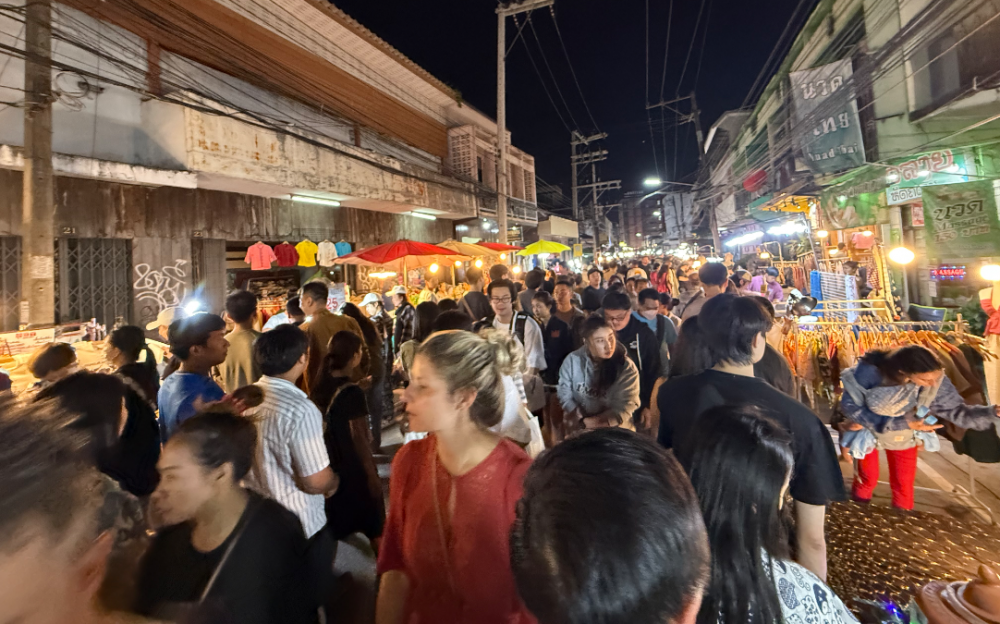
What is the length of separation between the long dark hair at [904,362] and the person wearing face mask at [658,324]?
165 cm

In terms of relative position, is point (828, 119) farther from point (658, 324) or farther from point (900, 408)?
point (900, 408)

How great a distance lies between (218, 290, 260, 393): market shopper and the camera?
409 centimetres

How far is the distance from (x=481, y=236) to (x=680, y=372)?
Answer: 58.9ft

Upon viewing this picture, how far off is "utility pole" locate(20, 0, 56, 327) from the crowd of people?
3.04 m

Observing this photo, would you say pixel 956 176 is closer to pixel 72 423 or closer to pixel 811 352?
pixel 811 352

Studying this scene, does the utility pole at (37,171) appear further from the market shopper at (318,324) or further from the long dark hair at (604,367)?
the long dark hair at (604,367)

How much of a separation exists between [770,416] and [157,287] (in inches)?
410

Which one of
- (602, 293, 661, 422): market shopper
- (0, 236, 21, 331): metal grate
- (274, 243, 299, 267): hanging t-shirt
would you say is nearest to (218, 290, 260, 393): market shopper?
(602, 293, 661, 422): market shopper

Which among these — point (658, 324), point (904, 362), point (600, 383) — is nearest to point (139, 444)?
point (600, 383)

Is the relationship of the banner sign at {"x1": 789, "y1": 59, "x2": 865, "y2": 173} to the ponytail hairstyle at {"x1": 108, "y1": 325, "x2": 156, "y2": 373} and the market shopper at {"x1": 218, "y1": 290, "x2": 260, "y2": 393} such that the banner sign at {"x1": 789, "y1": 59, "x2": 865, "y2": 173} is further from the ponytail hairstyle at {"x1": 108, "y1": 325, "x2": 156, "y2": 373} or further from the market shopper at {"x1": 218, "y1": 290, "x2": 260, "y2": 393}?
the ponytail hairstyle at {"x1": 108, "y1": 325, "x2": 156, "y2": 373}

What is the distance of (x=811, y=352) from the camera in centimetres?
531

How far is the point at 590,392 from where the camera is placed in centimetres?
351

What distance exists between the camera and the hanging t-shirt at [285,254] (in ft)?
35.8

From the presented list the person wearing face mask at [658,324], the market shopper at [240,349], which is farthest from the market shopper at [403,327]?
the person wearing face mask at [658,324]
